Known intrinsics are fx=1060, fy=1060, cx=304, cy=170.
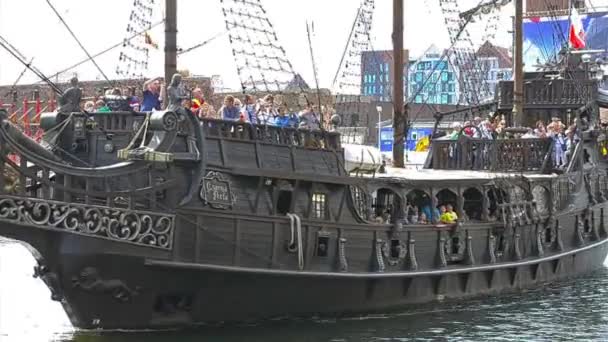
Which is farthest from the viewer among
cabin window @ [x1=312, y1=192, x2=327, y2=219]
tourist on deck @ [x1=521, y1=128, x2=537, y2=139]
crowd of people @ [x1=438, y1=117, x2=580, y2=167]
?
tourist on deck @ [x1=521, y1=128, x2=537, y2=139]

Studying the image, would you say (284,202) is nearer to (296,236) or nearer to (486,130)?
(296,236)

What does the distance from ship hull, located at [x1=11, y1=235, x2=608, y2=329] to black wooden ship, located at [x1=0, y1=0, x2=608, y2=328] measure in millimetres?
20

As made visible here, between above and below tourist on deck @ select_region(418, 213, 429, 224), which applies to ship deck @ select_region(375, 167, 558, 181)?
above

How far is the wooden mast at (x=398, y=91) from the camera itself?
904 inches

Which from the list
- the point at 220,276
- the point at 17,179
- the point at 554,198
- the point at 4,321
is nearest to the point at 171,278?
the point at 220,276

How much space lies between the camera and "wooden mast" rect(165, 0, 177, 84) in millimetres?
16422

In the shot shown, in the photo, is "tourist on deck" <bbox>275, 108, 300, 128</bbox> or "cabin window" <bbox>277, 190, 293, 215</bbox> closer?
"cabin window" <bbox>277, 190, 293, 215</bbox>

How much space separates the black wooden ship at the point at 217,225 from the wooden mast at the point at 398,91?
147 inches

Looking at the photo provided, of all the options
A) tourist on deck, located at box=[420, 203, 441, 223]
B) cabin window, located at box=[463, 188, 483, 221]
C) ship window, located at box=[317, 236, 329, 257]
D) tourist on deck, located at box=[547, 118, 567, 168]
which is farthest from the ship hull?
tourist on deck, located at box=[547, 118, 567, 168]

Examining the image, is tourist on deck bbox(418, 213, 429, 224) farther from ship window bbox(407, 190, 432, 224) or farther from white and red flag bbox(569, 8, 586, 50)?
white and red flag bbox(569, 8, 586, 50)

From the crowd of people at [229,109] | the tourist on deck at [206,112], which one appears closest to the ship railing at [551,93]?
the crowd of people at [229,109]

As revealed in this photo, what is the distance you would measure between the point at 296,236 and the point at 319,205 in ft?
2.79

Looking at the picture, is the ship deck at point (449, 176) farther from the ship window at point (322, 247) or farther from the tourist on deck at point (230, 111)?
the tourist on deck at point (230, 111)

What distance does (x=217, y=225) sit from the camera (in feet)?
49.4
